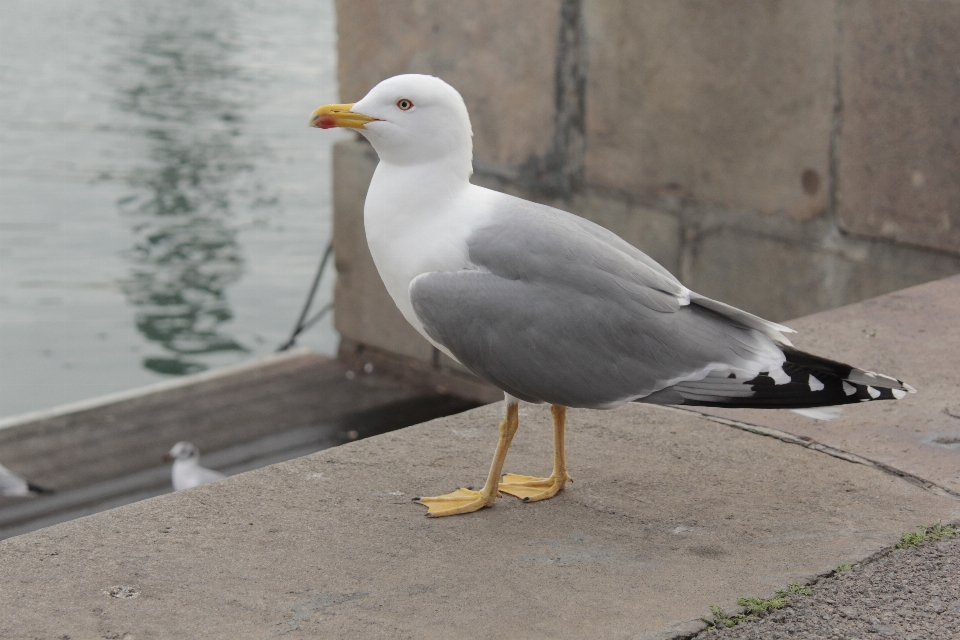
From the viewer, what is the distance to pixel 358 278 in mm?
7098

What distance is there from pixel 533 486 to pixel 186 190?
941cm

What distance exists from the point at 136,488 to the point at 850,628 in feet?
14.4

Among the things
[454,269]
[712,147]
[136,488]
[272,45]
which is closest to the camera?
[454,269]

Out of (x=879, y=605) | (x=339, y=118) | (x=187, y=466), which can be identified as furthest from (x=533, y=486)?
(x=187, y=466)

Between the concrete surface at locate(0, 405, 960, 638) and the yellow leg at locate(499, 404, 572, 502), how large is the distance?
3 centimetres

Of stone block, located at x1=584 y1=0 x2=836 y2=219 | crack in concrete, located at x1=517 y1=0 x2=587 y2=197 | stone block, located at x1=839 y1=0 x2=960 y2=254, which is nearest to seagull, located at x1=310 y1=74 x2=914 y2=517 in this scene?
stone block, located at x1=839 y1=0 x2=960 y2=254

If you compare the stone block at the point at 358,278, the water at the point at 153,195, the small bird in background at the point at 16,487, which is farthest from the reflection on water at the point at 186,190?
the small bird in background at the point at 16,487

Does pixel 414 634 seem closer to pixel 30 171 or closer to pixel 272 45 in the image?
pixel 30 171

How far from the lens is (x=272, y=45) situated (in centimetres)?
1625

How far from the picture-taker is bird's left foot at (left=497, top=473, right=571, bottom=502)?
298 cm

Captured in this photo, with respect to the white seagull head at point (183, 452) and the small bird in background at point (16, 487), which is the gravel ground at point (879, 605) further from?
the small bird in background at point (16, 487)

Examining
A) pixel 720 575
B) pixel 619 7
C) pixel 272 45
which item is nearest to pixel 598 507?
pixel 720 575

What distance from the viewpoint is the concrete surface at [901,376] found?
311 centimetres

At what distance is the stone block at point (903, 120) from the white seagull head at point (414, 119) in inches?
98.3
